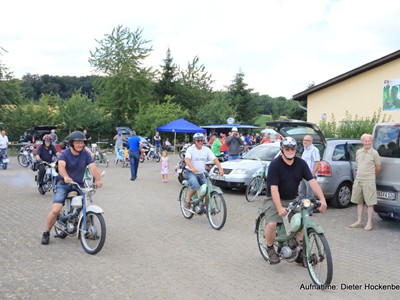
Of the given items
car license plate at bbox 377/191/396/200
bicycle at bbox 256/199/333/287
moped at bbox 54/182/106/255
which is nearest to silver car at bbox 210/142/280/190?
car license plate at bbox 377/191/396/200

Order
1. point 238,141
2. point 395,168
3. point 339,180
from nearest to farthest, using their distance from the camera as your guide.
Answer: point 395,168
point 339,180
point 238,141

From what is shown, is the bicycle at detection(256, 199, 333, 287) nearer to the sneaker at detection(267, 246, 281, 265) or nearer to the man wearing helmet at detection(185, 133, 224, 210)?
the sneaker at detection(267, 246, 281, 265)

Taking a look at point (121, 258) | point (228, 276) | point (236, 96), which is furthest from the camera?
point (236, 96)

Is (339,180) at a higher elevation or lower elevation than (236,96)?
lower

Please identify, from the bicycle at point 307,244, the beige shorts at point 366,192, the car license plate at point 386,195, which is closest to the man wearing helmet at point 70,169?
the bicycle at point 307,244

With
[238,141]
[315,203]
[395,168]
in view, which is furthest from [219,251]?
[238,141]

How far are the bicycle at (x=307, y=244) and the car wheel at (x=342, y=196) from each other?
5.47m

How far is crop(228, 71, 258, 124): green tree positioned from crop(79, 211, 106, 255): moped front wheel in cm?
5151

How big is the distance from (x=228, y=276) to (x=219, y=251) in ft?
4.07

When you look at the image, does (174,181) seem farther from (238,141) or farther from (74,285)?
(74,285)

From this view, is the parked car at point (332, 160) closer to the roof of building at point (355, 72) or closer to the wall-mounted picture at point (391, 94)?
the wall-mounted picture at point (391, 94)

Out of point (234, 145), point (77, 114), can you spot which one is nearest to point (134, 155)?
point (234, 145)

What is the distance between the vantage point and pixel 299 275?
18.8ft

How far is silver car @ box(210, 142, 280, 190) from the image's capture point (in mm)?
13102
